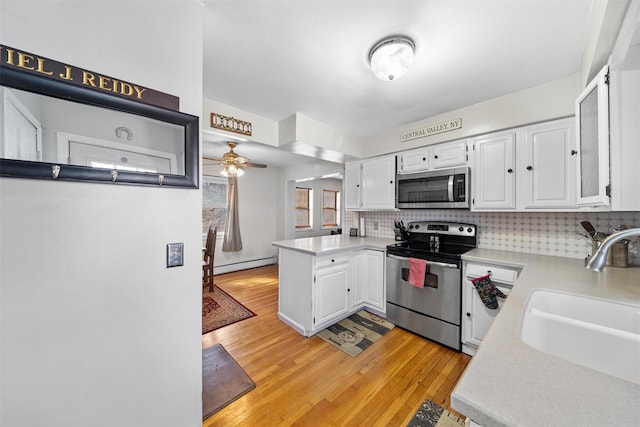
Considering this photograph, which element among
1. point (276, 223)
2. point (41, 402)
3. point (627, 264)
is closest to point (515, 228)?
point (627, 264)

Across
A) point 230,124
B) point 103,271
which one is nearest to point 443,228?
point 230,124

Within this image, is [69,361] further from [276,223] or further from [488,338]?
[276,223]

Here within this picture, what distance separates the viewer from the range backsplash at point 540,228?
1.85 meters

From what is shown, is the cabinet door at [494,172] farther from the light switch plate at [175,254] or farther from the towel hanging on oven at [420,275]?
the light switch plate at [175,254]

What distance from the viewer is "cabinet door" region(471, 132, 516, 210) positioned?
2.09 meters

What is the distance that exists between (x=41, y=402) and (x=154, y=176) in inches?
38.1

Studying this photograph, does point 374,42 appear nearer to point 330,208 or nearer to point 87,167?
point 87,167

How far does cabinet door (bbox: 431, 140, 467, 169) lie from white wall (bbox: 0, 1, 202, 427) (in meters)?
2.33

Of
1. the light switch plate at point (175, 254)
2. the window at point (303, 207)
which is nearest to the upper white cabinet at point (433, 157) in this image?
the light switch plate at point (175, 254)

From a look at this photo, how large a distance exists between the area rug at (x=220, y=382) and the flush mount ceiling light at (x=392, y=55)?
241cm

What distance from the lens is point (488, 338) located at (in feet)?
2.38

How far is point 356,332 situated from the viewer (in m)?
2.44

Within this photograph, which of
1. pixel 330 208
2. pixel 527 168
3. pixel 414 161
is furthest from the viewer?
pixel 330 208

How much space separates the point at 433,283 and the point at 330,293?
A: 104 centimetres
